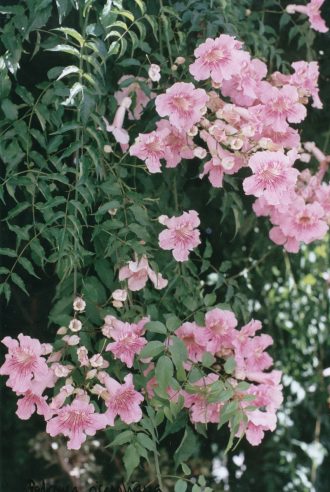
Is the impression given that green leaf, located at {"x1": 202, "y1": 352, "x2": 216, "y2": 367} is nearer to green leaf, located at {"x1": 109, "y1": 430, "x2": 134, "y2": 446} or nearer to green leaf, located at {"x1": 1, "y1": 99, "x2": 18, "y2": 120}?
green leaf, located at {"x1": 109, "y1": 430, "x2": 134, "y2": 446}

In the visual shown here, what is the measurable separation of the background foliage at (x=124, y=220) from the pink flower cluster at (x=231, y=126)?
8cm

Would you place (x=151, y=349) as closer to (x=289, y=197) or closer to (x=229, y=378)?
(x=229, y=378)

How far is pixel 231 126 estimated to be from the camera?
1.78 meters

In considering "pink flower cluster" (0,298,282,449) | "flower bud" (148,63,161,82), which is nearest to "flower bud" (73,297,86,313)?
"pink flower cluster" (0,298,282,449)

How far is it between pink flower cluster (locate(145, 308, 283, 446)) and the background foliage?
5cm

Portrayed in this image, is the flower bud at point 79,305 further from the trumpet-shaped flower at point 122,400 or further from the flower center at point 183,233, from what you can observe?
A: the flower center at point 183,233

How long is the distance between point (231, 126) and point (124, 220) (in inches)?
11.4

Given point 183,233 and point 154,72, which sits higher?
point 154,72

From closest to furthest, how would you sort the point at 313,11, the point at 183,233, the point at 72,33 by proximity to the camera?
the point at 72,33 < the point at 183,233 < the point at 313,11

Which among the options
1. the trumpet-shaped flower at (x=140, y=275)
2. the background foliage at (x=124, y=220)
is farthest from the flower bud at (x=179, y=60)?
the trumpet-shaped flower at (x=140, y=275)

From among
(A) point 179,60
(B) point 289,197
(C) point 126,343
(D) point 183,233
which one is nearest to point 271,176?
(B) point 289,197

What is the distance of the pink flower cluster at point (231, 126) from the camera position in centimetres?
175

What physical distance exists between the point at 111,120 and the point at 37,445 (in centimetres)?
98

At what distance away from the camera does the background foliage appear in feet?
5.61
